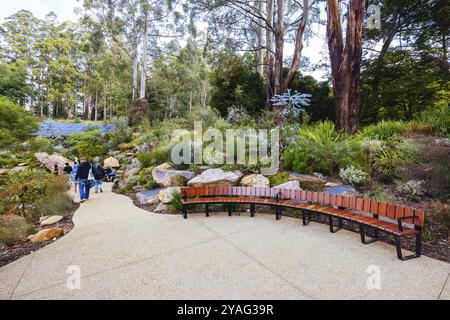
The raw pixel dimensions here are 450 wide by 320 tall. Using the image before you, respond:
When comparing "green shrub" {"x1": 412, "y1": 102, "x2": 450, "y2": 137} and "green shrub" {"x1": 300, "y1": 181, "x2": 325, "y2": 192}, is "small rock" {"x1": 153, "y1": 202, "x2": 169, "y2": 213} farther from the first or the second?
"green shrub" {"x1": 412, "y1": 102, "x2": 450, "y2": 137}

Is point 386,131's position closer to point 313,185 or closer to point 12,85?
point 313,185

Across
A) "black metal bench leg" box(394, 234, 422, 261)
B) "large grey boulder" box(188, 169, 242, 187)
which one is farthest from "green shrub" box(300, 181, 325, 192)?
"black metal bench leg" box(394, 234, 422, 261)

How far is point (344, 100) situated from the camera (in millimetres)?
8227

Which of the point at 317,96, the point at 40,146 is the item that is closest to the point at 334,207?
the point at 317,96

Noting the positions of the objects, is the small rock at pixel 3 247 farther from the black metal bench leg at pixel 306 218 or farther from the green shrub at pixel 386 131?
the green shrub at pixel 386 131

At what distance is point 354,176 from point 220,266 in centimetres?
395

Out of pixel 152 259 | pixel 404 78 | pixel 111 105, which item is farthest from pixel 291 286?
pixel 111 105

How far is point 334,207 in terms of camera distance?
4.85 meters

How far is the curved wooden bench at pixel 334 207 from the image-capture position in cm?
329

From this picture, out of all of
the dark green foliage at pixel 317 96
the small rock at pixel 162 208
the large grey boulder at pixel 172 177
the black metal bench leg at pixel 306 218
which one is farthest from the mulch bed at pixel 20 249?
the dark green foliage at pixel 317 96

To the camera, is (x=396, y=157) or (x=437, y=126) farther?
(x=437, y=126)

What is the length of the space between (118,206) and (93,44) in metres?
23.0

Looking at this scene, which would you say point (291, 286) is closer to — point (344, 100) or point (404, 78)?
point (344, 100)

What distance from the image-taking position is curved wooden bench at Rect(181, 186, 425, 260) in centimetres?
329
